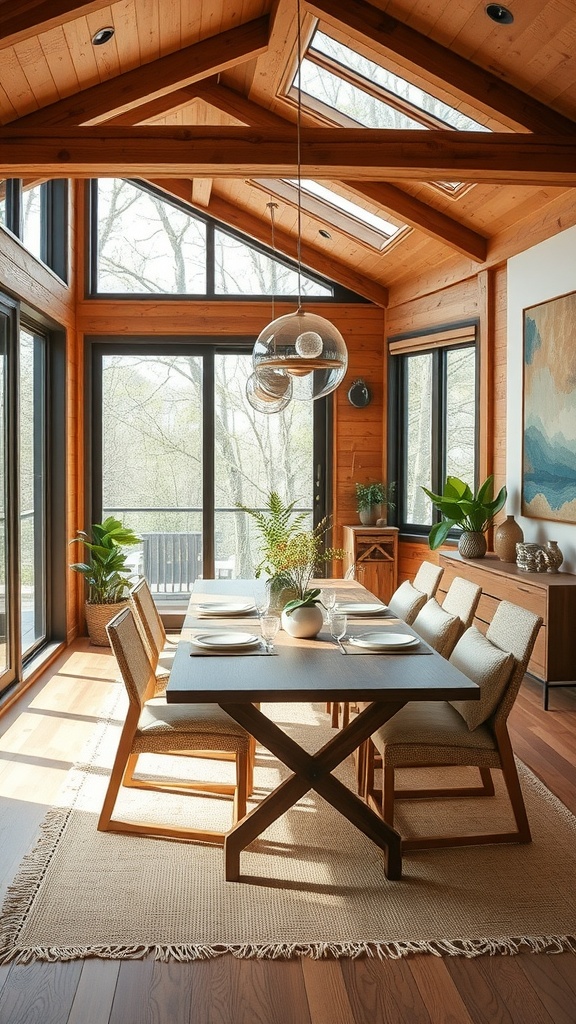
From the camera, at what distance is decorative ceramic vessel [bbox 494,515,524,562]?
225 inches

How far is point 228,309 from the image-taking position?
24.6 ft

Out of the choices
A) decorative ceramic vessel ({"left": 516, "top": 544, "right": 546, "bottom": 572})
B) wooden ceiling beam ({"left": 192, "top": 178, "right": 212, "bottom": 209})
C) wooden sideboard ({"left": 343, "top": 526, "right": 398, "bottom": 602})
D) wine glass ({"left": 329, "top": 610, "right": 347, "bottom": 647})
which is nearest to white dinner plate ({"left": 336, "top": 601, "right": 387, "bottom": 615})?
wine glass ({"left": 329, "top": 610, "right": 347, "bottom": 647})

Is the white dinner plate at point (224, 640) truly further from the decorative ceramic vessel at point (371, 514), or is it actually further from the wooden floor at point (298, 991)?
the decorative ceramic vessel at point (371, 514)

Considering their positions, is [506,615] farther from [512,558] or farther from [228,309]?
[228,309]

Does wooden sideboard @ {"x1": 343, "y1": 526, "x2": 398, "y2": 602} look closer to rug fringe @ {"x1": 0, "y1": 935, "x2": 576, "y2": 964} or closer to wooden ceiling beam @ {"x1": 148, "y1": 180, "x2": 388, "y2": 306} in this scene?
wooden ceiling beam @ {"x1": 148, "y1": 180, "x2": 388, "y2": 306}

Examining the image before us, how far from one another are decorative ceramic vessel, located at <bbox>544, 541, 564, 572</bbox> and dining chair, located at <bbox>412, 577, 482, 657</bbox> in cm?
117

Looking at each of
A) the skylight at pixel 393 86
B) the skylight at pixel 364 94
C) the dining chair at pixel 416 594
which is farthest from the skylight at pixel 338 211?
the dining chair at pixel 416 594

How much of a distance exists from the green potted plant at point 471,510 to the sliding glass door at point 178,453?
6.64 ft

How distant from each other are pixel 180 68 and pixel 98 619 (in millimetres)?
3867

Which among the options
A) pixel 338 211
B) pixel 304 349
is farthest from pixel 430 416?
pixel 304 349

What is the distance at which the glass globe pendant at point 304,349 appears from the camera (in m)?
3.41

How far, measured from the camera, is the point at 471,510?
5961 millimetres

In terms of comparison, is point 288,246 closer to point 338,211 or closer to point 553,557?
point 338,211

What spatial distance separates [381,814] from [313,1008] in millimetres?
1136
